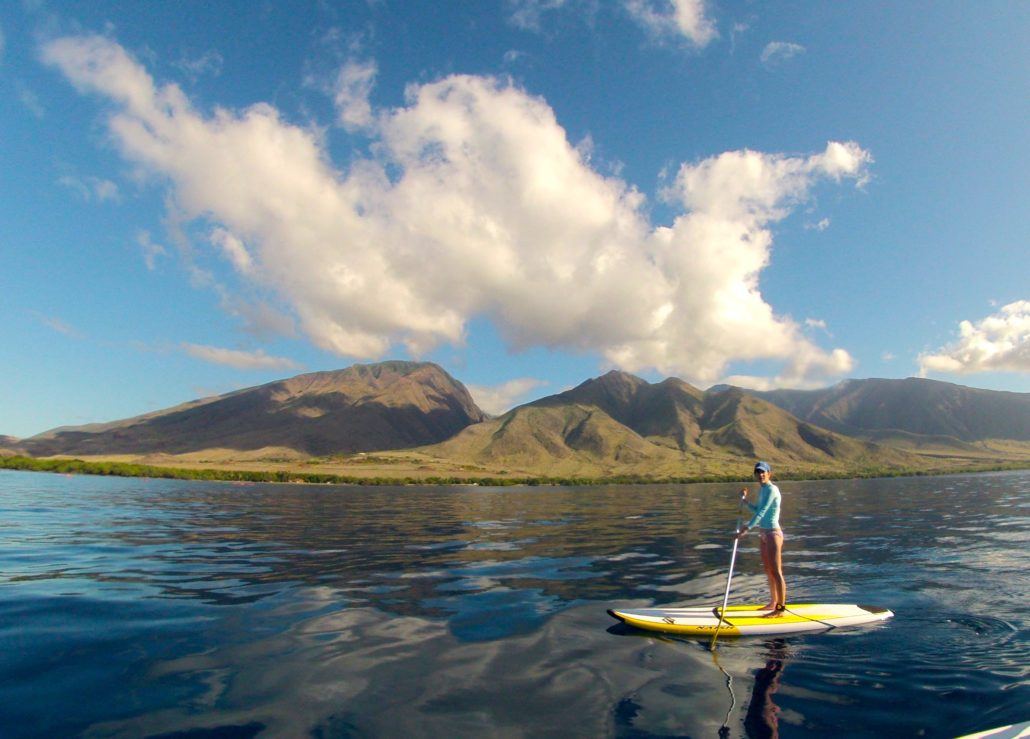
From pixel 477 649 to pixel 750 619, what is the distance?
809cm

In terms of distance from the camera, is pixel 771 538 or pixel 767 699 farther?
pixel 771 538

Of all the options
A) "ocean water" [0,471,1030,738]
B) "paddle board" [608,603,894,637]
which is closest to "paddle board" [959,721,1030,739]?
"ocean water" [0,471,1030,738]

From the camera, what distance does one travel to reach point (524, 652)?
14.6m

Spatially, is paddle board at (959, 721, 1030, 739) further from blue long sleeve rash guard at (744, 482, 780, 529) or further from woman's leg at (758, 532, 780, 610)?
blue long sleeve rash guard at (744, 482, 780, 529)

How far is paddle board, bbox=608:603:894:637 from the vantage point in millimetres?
15812

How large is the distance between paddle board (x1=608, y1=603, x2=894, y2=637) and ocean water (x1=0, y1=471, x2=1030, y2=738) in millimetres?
397

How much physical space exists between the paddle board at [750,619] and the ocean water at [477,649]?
40cm

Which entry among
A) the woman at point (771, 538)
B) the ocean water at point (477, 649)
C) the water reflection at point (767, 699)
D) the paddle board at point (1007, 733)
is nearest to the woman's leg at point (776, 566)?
the woman at point (771, 538)

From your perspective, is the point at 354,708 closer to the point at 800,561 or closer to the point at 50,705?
the point at 50,705

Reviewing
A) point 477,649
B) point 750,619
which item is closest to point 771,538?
point 750,619

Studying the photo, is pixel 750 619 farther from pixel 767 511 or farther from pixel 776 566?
pixel 767 511

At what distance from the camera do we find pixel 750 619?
1631cm

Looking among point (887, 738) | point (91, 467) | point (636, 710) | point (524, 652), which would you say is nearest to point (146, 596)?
point (524, 652)

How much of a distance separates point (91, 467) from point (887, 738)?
752 feet
